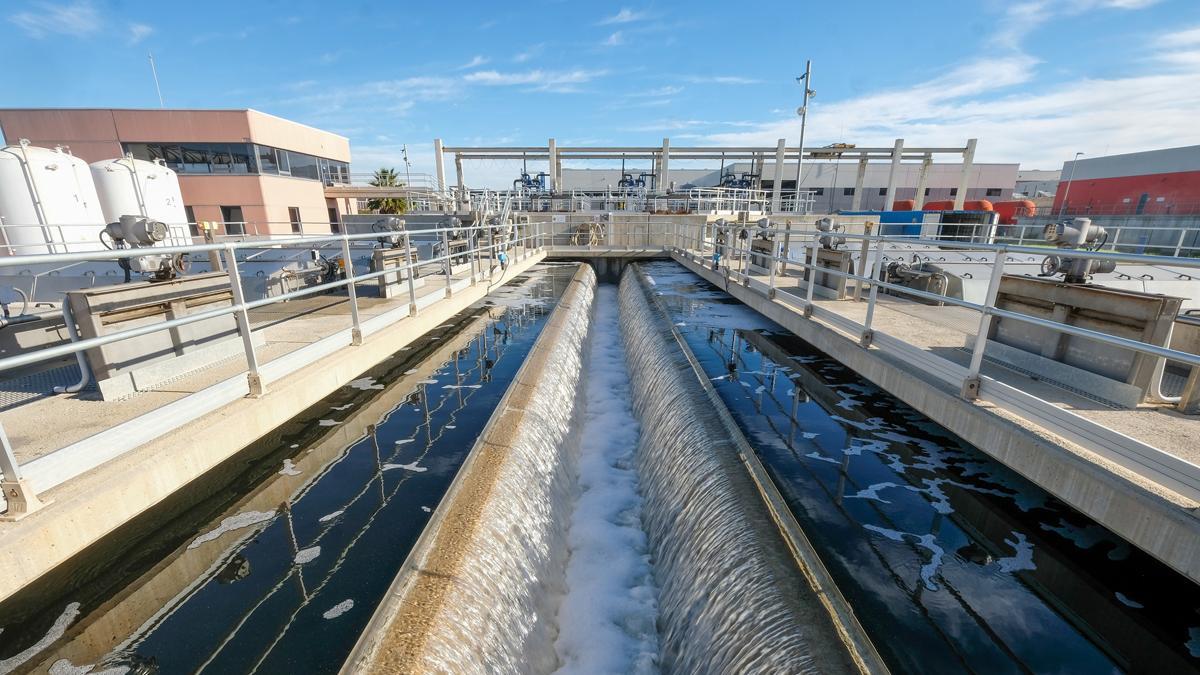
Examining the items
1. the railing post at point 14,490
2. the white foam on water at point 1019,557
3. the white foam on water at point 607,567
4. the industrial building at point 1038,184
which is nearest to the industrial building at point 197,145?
the white foam on water at point 607,567

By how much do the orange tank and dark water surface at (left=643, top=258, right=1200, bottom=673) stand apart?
3954cm

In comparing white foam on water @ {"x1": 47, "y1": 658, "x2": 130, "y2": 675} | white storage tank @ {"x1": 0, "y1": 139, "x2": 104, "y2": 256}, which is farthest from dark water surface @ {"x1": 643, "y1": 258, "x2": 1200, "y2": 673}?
white storage tank @ {"x1": 0, "y1": 139, "x2": 104, "y2": 256}

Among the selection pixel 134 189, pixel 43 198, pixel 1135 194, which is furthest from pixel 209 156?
pixel 1135 194

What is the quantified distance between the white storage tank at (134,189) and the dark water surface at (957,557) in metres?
16.3

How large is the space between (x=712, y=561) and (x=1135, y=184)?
47.1 meters

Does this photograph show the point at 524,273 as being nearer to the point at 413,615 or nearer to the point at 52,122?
the point at 413,615

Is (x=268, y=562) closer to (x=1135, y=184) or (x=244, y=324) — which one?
(x=244, y=324)

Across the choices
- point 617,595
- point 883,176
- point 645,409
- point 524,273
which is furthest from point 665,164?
point 617,595

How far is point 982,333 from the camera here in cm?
357

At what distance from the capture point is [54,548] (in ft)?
7.92

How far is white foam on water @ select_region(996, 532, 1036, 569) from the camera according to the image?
→ 2939mm

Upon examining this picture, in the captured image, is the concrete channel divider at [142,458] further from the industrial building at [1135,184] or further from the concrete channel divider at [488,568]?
the industrial building at [1135,184]

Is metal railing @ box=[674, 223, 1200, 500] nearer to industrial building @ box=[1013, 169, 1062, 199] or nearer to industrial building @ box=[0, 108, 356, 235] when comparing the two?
industrial building @ box=[0, 108, 356, 235]

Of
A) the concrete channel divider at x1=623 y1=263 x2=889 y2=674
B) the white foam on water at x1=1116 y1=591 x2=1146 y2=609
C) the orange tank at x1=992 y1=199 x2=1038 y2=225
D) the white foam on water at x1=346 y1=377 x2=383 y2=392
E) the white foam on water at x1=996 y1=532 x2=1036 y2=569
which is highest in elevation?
the orange tank at x1=992 y1=199 x2=1038 y2=225
